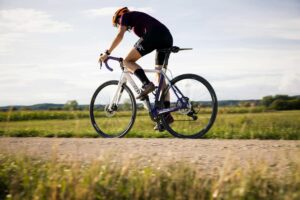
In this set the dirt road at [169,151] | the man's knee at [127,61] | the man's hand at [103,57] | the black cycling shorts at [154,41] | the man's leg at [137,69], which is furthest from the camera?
the man's hand at [103,57]

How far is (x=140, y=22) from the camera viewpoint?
7293mm

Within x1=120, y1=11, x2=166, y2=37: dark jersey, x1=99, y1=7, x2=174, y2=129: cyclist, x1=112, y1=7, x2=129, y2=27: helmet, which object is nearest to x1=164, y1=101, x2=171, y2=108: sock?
x1=99, y1=7, x2=174, y2=129: cyclist

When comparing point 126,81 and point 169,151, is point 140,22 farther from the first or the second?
point 169,151

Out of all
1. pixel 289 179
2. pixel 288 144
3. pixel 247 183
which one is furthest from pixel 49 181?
pixel 288 144

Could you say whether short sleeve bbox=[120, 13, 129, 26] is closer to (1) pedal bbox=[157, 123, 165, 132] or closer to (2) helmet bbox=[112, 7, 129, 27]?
(2) helmet bbox=[112, 7, 129, 27]

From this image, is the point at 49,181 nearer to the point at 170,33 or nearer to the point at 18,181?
the point at 18,181

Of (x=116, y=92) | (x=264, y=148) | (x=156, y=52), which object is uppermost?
(x=156, y=52)

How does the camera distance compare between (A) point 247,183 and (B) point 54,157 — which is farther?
Answer: (B) point 54,157

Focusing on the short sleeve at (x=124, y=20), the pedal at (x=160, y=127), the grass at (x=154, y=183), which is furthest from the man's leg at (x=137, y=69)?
the grass at (x=154, y=183)

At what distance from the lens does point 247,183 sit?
13.4ft

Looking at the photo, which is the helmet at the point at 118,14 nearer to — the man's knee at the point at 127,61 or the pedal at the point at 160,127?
the man's knee at the point at 127,61

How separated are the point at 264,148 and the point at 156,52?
8.48 ft

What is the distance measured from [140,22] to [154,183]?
373 centimetres

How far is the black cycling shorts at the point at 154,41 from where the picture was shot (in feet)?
23.6
